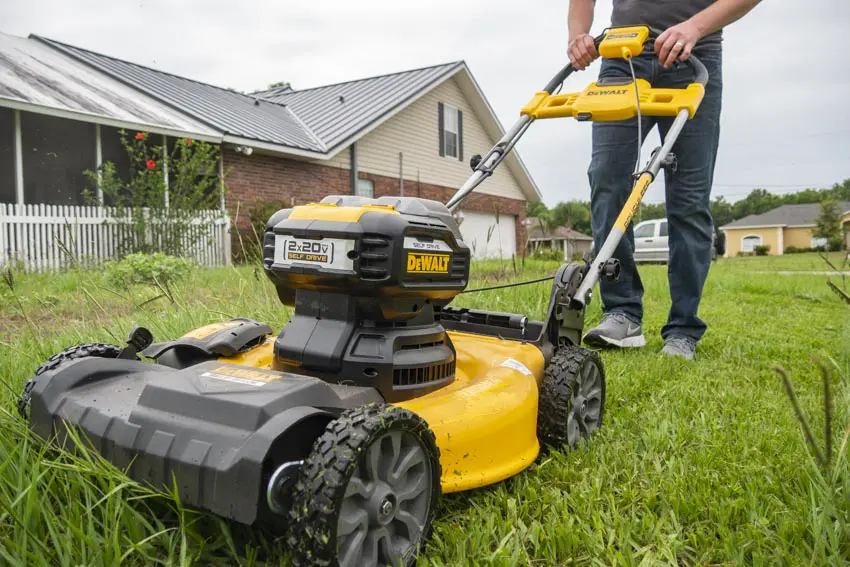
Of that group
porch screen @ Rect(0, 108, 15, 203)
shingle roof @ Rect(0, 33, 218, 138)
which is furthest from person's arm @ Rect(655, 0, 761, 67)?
porch screen @ Rect(0, 108, 15, 203)

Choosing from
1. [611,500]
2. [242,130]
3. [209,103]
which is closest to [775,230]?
[209,103]

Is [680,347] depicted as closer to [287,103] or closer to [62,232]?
[62,232]

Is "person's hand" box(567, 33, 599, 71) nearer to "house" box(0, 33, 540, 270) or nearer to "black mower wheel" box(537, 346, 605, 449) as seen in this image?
"black mower wheel" box(537, 346, 605, 449)

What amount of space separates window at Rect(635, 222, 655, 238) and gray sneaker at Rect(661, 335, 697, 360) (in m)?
18.9

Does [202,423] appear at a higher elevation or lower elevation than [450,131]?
lower

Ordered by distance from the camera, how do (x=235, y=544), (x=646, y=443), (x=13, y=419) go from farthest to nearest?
(x=646, y=443) → (x=13, y=419) → (x=235, y=544)

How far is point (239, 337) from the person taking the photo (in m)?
2.05

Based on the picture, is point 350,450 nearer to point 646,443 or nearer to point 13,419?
point 13,419

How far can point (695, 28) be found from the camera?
2666 millimetres

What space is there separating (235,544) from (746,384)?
217 cm

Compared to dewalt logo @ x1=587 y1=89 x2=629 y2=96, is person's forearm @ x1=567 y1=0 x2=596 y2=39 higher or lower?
higher

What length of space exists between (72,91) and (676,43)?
9.52 meters

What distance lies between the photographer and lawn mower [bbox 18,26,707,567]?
1.19 m

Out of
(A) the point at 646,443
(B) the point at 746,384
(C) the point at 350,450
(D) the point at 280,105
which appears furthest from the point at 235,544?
(D) the point at 280,105
